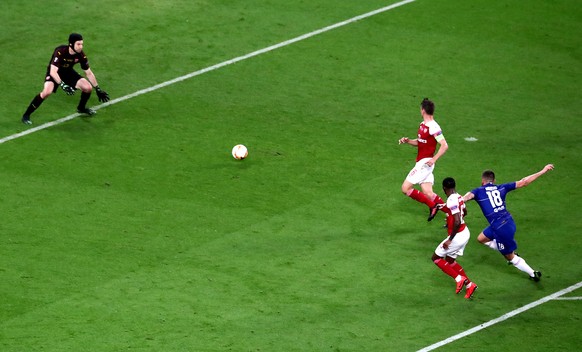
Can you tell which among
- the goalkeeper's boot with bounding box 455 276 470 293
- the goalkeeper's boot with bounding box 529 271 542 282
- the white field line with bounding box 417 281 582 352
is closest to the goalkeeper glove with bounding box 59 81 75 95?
the goalkeeper's boot with bounding box 455 276 470 293

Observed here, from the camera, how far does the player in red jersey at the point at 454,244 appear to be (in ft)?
70.4

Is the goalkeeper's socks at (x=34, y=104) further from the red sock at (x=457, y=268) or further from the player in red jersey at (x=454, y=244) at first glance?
the red sock at (x=457, y=268)

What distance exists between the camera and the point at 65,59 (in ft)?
90.7

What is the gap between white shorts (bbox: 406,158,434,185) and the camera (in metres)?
23.9

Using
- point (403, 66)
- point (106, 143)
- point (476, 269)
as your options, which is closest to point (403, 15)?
point (403, 66)

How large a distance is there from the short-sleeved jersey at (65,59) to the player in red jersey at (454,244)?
954cm

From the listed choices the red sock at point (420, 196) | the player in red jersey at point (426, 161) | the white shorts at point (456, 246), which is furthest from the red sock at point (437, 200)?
the white shorts at point (456, 246)

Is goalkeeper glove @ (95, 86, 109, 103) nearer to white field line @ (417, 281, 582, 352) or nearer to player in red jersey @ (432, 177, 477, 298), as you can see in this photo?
player in red jersey @ (432, 177, 477, 298)

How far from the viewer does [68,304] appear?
20938 millimetres

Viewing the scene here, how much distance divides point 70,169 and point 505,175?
8.68 meters

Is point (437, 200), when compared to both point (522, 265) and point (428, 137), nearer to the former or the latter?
point (428, 137)

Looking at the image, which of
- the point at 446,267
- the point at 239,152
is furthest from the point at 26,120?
the point at 446,267

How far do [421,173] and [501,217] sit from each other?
2177 mm

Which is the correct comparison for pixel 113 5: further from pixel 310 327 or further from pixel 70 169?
pixel 310 327
